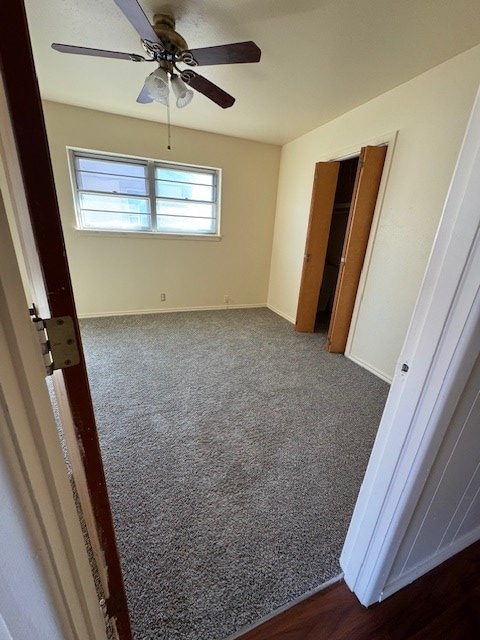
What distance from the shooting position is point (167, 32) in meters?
1.65

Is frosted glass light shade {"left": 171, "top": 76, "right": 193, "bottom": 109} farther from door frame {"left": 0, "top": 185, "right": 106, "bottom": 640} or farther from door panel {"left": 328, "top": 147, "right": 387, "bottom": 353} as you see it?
door frame {"left": 0, "top": 185, "right": 106, "bottom": 640}

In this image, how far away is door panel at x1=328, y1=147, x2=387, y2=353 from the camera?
8.11ft

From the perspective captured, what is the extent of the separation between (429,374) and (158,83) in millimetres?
2304

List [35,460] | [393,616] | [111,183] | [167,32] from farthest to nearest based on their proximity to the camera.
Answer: [111,183]
[167,32]
[393,616]
[35,460]

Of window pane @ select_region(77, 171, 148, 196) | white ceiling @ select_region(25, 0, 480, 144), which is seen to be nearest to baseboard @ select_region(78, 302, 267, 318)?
window pane @ select_region(77, 171, 148, 196)

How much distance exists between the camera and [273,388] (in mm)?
2314

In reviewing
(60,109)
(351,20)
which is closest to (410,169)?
(351,20)

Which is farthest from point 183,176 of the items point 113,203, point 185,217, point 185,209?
point 113,203

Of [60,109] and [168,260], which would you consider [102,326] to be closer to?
[168,260]

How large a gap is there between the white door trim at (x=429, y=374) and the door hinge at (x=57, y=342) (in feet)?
2.67

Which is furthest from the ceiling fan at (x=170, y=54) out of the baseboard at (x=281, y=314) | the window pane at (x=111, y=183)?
the baseboard at (x=281, y=314)

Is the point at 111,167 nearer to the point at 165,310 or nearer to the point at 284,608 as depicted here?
the point at 165,310

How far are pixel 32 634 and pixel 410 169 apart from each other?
122 inches

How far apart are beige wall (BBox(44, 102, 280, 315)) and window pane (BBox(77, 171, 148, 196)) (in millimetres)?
187
